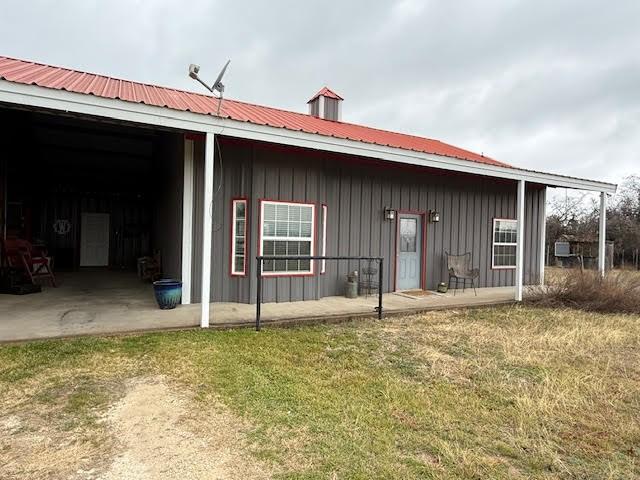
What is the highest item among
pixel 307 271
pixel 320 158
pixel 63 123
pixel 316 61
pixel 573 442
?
pixel 316 61

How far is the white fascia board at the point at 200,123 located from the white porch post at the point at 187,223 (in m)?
1.57

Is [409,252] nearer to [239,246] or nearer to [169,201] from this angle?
[239,246]

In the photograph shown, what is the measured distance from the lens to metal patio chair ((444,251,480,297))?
8.26m

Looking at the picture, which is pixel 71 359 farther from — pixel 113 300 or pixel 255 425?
pixel 113 300

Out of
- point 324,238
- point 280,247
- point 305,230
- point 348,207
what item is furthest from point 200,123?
point 348,207

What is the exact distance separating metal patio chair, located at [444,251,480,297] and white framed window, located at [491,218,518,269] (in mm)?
973

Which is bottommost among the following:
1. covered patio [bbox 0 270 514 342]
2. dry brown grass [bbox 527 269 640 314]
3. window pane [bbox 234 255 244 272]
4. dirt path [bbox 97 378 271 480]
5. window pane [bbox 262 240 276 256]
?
dirt path [bbox 97 378 271 480]

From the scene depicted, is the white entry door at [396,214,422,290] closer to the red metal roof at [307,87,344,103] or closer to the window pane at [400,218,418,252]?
the window pane at [400,218,418,252]

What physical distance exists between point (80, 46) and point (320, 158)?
470 inches

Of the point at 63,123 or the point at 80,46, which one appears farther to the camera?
the point at 80,46

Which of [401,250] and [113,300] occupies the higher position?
[401,250]

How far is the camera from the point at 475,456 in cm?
217

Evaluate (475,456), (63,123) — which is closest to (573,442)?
(475,456)

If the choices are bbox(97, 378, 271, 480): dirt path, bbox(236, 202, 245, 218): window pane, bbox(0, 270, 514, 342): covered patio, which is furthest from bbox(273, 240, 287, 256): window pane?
bbox(97, 378, 271, 480): dirt path
